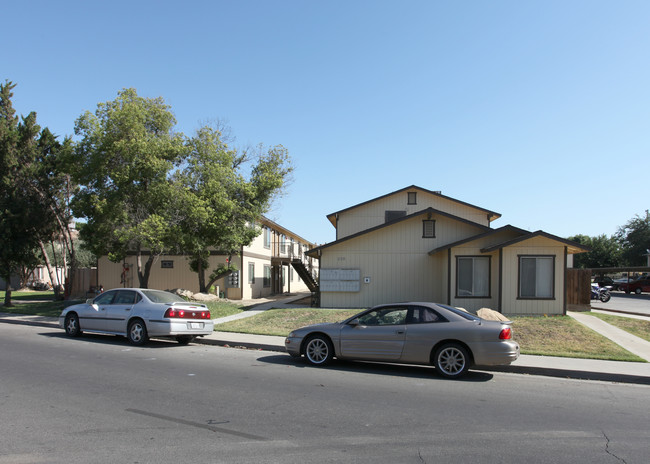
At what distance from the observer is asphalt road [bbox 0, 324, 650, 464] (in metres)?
4.83

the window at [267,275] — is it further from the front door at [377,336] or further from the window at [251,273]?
the front door at [377,336]

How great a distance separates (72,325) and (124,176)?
7.77 meters

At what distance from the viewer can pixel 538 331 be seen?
1367 cm

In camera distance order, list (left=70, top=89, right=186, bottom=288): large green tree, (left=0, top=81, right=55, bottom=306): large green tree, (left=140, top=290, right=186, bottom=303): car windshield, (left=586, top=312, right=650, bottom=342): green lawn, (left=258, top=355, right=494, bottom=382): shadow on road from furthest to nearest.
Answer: (left=0, top=81, right=55, bottom=306): large green tree < (left=70, top=89, right=186, bottom=288): large green tree < (left=586, top=312, right=650, bottom=342): green lawn < (left=140, top=290, right=186, bottom=303): car windshield < (left=258, top=355, right=494, bottom=382): shadow on road

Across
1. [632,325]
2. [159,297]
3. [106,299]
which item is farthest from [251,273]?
[632,325]

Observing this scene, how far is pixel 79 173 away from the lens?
67.5 ft

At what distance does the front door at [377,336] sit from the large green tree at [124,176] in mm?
11737

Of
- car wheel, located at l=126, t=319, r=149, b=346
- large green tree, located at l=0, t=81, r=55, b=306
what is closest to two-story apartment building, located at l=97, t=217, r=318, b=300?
large green tree, located at l=0, t=81, r=55, b=306

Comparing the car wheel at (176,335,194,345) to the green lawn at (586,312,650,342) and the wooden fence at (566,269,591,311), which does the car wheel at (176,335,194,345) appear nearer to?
the green lawn at (586,312,650,342)

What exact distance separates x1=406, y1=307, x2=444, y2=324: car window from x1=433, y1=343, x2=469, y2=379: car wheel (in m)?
0.55

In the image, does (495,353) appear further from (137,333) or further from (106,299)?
(106,299)

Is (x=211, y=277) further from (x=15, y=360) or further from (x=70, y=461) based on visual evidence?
(x=70, y=461)

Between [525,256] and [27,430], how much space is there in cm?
1638

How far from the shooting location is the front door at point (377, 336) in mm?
9188
